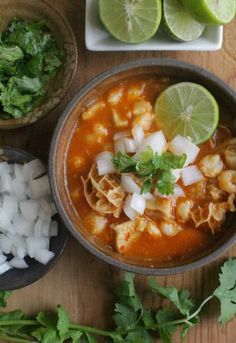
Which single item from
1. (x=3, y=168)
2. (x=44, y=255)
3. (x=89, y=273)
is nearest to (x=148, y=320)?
(x=89, y=273)

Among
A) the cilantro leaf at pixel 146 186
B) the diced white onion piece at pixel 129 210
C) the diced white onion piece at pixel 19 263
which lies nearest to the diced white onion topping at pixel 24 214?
the diced white onion piece at pixel 19 263

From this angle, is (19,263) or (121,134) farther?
(19,263)

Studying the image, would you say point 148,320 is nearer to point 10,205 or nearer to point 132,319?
point 132,319

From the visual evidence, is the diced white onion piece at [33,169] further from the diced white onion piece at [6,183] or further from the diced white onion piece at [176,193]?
the diced white onion piece at [176,193]

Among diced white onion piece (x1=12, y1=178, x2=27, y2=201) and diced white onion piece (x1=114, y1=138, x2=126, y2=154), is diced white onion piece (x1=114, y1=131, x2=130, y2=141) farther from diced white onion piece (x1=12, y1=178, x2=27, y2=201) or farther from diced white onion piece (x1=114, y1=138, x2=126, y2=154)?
diced white onion piece (x1=12, y1=178, x2=27, y2=201)

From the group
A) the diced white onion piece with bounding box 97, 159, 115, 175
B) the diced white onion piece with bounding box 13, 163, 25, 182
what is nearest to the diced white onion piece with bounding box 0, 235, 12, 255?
the diced white onion piece with bounding box 13, 163, 25, 182
